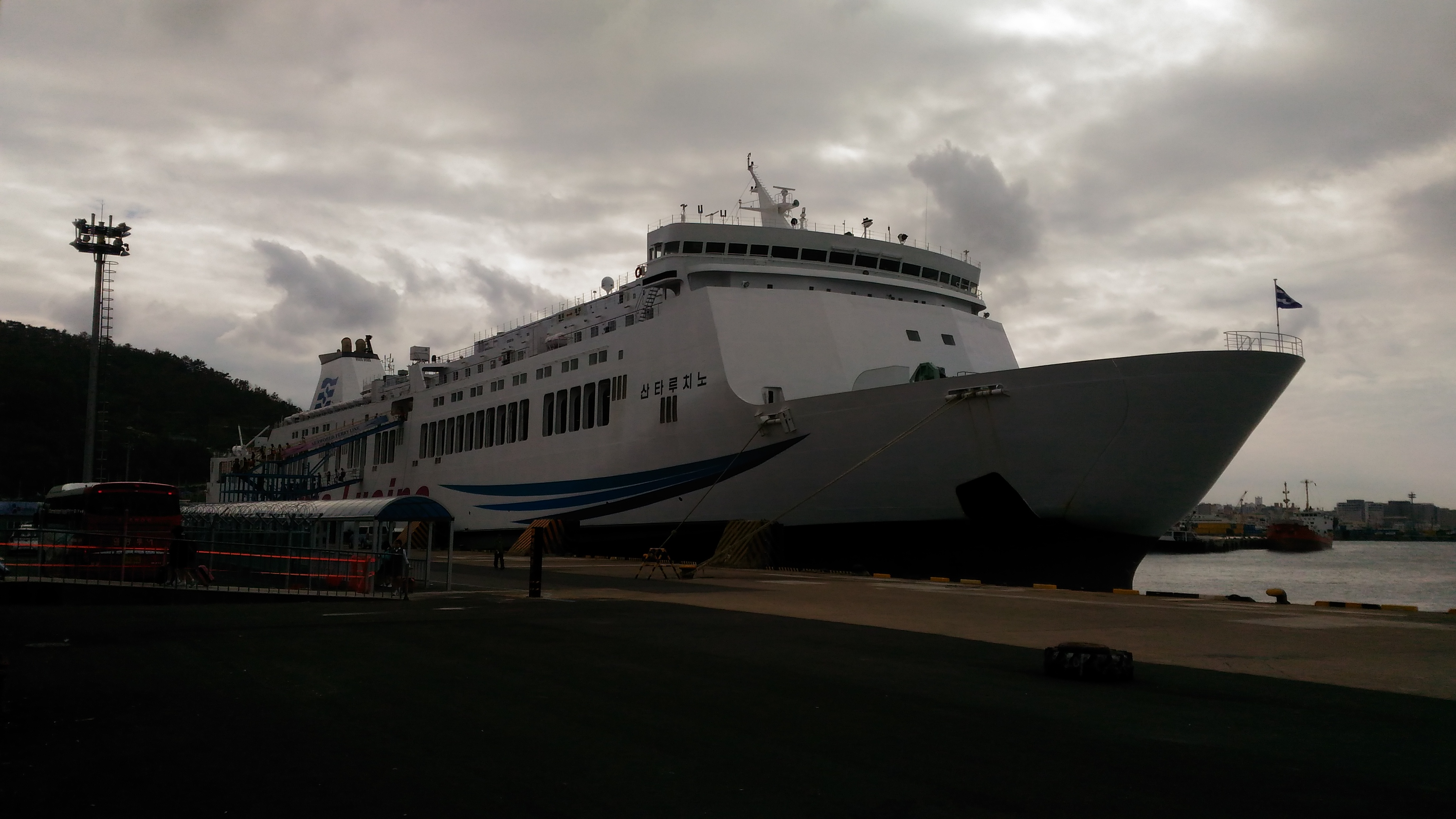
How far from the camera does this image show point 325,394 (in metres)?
58.1

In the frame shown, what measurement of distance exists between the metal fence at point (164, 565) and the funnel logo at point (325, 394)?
4104 centimetres

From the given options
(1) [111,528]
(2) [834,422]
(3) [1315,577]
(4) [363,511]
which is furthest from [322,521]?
(3) [1315,577]

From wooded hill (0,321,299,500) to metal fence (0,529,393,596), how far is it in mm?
33254

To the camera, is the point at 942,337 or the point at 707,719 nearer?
the point at 707,719

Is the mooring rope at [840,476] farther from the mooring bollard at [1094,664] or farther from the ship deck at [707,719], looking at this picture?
the mooring bollard at [1094,664]

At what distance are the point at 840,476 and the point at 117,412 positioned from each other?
97261 mm

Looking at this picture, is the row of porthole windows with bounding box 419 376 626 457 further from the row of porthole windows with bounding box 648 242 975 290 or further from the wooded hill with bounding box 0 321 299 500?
the wooded hill with bounding box 0 321 299 500

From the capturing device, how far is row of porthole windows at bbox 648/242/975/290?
2709cm

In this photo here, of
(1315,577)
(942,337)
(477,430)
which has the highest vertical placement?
(942,337)

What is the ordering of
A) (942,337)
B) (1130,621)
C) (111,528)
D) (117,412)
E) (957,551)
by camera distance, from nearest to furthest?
(1130,621) < (957,551) < (111,528) < (942,337) < (117,412)

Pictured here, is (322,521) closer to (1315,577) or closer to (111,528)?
(111,528)

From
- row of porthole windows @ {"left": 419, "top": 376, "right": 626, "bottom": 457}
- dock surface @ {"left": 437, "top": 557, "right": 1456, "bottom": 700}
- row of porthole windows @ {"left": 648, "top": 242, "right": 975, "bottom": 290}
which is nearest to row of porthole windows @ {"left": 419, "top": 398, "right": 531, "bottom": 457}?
row of porthole windows @ {"left": 419, "top": 376, "right": 626, "bottom": 457}

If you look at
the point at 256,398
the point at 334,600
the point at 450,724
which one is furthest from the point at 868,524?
the point at 256,398

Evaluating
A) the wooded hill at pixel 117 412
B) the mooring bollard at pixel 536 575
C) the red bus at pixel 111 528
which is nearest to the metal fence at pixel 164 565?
the red bus at pixel 111 528
